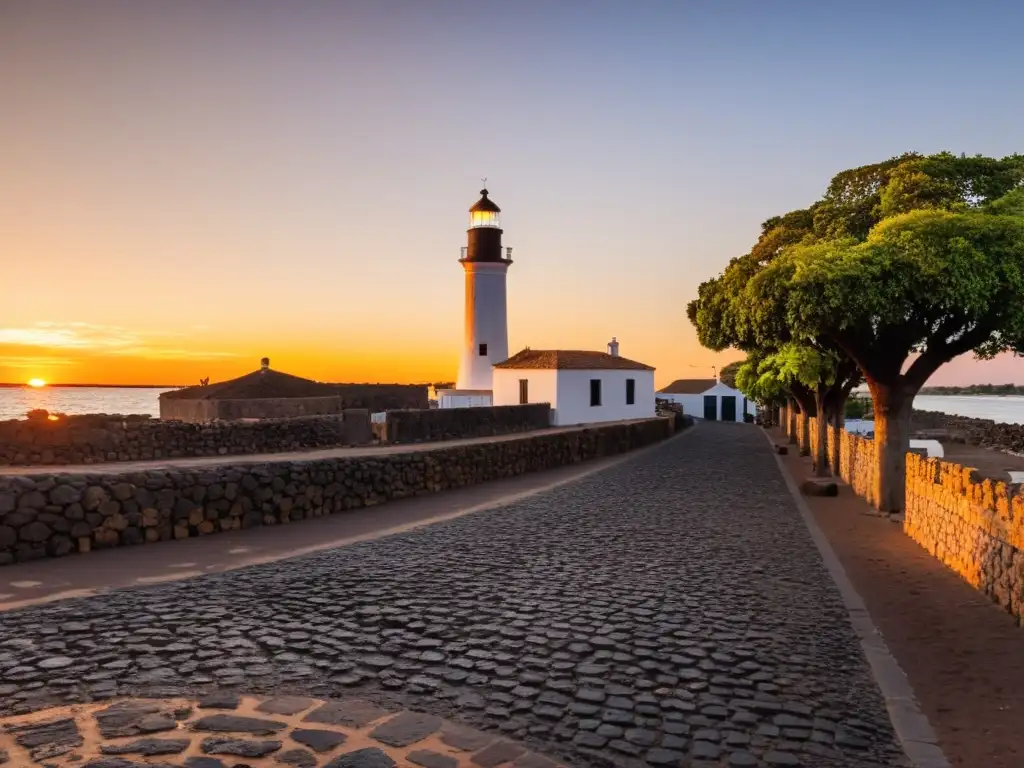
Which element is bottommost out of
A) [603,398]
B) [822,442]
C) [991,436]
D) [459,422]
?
[991,436]

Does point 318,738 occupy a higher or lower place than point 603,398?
lower

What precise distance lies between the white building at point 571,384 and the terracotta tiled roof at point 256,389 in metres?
12.6

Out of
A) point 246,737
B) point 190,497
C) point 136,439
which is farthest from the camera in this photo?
point 136,439

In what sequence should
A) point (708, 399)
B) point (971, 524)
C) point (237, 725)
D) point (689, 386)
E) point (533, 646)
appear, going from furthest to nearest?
point (689, 386)
point (708, 399)
point (971, 524)
point (533, 646)
point (237, 725)

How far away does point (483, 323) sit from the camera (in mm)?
47750

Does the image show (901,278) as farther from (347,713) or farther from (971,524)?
(347,713)

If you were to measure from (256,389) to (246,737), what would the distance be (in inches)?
1211

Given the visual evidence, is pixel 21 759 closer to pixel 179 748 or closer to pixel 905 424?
pixel 179 748

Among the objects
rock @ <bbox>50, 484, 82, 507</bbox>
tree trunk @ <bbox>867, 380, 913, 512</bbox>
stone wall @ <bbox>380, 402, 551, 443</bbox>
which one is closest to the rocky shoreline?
stone wall @ <bbox>380, 402, 551, 443</bbox>

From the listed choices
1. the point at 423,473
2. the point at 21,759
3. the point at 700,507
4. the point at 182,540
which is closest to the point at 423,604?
the point at 21,759

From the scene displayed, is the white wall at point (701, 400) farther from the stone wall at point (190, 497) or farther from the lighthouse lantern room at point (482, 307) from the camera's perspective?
the stone wall at point (190, 497)

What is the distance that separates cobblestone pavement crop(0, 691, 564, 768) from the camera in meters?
4.32

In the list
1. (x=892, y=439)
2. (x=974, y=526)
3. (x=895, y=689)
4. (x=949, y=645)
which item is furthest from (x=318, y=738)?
(x=892, y=439)

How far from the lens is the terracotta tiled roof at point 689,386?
268 feet
